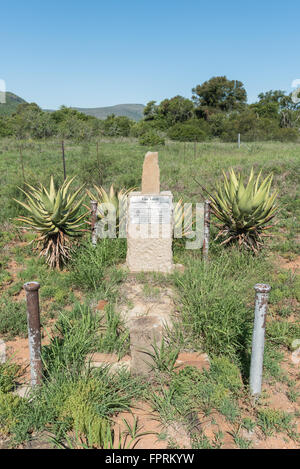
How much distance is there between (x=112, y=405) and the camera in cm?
291

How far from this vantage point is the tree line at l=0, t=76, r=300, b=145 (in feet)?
82.5

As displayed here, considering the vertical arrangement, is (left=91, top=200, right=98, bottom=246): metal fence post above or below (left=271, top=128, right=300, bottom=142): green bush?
below

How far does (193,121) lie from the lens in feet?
113

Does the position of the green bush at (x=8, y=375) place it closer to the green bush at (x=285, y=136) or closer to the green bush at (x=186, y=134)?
the green bush at (x=285, y=136)

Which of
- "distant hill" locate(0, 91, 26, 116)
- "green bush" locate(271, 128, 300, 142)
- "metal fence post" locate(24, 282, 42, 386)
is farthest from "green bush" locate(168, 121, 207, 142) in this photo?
"distant hill" locate(0, 91, 26, 116)

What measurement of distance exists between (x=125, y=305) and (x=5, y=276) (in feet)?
7.08

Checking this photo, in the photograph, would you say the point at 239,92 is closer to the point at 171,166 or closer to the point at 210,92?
the point at 210,92

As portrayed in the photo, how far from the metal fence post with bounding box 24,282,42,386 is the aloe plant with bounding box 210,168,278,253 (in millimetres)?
3312

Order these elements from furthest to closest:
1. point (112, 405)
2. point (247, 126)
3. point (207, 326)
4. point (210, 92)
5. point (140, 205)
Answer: point (210, 92) → point (247, 126) → point (140, 205) → point (207, 326) → point (112, 405)

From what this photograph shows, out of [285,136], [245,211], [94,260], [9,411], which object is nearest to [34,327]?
[9,411]

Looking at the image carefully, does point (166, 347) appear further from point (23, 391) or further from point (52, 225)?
point (52, 225)

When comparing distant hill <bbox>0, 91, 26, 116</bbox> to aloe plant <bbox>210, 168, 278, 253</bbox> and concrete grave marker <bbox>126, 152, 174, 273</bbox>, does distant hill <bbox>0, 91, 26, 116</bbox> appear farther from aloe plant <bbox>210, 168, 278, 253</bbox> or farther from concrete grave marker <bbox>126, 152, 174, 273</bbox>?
aloe plant <bbox>210, 168, 278, 253</bbox>

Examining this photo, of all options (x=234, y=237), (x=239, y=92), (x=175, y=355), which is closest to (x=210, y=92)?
(x=239, y=92)

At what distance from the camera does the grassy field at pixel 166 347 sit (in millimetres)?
2680
